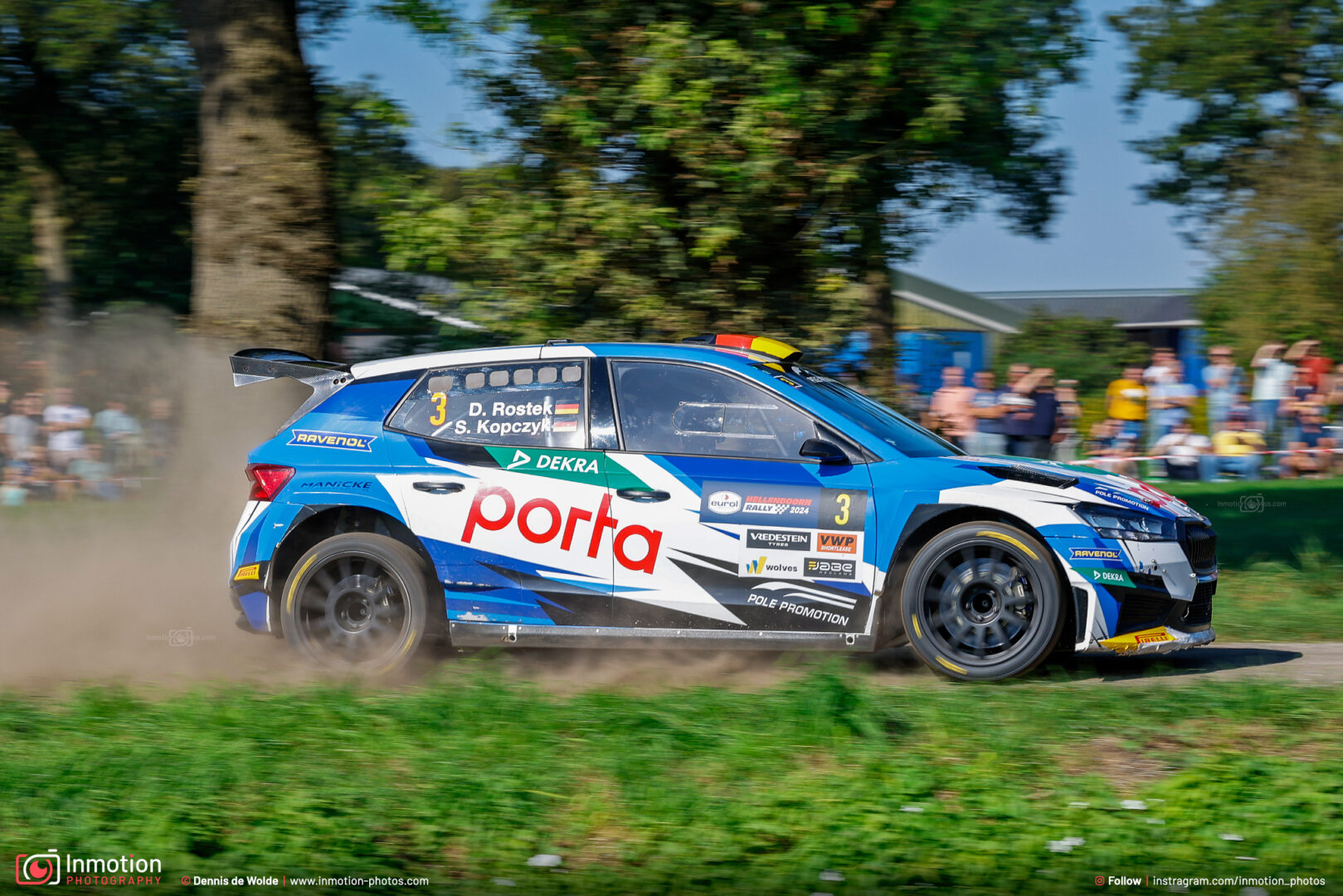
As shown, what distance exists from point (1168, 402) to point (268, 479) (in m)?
11.6

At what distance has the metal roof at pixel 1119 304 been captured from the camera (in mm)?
48469

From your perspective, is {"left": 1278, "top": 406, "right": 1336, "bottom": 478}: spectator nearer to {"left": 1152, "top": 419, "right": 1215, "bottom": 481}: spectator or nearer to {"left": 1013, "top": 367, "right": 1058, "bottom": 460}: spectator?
{"left": 1152, "top": 419, "right": 1215, "bottom": 481}: spectator

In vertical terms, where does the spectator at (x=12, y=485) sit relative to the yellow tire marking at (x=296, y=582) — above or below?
above

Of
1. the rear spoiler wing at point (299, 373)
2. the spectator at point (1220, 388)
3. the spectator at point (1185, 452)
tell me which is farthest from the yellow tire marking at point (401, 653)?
the spectator at point (1220, 388)

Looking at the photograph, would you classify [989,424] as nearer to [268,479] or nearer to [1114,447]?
[1114,447]

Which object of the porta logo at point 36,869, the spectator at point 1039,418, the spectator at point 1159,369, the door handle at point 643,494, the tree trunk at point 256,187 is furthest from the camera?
the spectator at point 1159,369

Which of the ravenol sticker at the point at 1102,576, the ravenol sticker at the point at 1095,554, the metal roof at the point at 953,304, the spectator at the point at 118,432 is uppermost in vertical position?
the metal roof at the point at 953,304

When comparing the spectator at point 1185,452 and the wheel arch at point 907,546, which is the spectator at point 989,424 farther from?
the wheel arch at point 907,546

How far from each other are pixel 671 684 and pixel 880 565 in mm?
1227

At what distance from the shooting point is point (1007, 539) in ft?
20.9

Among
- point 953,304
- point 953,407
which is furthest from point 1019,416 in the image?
point 953,304

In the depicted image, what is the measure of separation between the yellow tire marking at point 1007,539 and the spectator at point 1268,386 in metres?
10.6

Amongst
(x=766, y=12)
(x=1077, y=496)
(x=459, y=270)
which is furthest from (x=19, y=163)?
(x=1077, y=496)

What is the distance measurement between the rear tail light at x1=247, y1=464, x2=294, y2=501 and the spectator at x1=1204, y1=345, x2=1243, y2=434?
11921 mm
